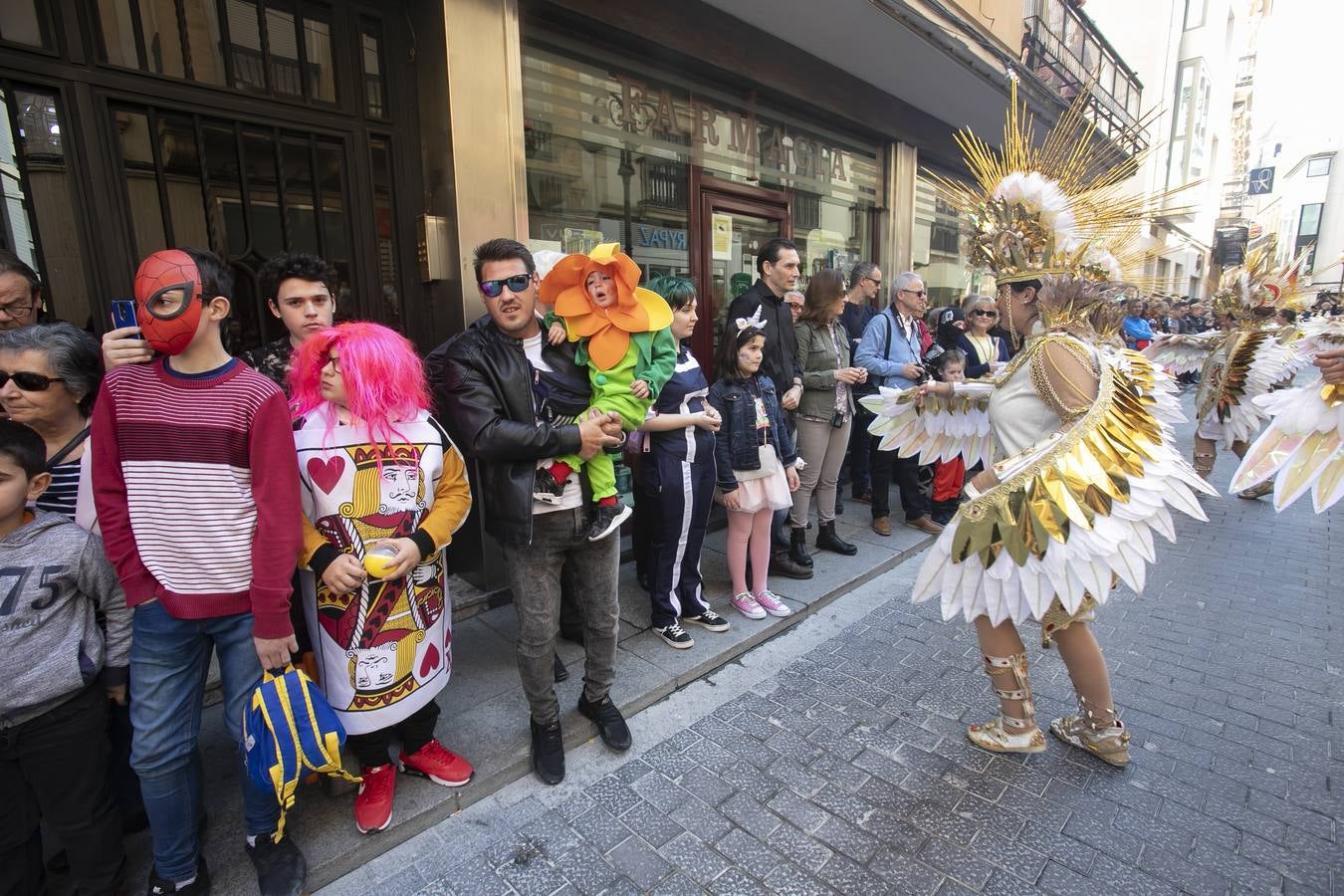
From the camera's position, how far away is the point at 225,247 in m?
3.11

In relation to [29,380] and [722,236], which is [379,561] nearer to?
[29,380]

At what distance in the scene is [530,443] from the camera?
87.1 inches

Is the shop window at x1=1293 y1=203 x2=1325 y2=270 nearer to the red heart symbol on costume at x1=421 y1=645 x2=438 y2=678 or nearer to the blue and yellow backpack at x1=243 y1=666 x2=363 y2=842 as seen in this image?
the red heart symbol on costume at x1=421 y1=645 x2=438 y2=678

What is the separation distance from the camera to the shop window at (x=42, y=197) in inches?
101

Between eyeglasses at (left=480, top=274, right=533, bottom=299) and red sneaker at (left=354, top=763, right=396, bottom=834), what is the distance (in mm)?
1796

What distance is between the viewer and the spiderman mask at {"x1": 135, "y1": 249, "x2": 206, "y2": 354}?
1.69 meters

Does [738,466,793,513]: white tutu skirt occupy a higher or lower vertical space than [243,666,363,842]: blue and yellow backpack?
higher

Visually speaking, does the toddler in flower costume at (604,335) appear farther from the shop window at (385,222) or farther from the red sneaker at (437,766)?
the shop window at (385,222)

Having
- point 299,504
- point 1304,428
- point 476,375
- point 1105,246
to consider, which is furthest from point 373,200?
point 1304,428

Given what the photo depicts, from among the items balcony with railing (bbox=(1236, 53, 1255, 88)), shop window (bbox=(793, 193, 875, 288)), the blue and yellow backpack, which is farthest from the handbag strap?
balcony with railing (bbox=(1236, 53, 1255, 88))

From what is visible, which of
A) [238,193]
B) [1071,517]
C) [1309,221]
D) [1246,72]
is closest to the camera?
[1071,517]

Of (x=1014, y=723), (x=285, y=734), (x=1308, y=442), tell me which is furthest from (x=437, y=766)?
(x=1308, y=442)

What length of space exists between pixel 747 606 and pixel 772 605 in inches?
6.8

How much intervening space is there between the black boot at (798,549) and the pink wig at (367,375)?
3.01 metres
